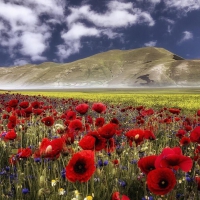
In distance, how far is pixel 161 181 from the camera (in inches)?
65.4

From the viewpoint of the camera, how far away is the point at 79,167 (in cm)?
190

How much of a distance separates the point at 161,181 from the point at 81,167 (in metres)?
0.55

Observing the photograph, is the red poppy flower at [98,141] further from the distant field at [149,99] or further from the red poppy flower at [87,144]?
the distant field at [149,99]

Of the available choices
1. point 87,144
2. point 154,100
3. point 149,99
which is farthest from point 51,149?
point 149,99

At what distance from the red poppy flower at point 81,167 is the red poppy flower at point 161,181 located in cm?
38

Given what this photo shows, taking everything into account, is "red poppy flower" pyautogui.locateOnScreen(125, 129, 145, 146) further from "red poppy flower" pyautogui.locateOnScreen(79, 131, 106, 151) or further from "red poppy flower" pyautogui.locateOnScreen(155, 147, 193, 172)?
"red poppy flower" pyautogui.locateOnScreen(155, 147, 193, 172)

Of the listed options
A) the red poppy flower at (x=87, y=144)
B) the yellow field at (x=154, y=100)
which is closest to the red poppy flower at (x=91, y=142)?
the red poppy flower at (x=87, y=144)

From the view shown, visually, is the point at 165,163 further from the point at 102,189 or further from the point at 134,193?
the point at 134,193

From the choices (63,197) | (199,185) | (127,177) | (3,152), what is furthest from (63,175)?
(3,152)

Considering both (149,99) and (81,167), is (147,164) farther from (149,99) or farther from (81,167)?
(149,99)

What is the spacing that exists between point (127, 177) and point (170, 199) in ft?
3.13

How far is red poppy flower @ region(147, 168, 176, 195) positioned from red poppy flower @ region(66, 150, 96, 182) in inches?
15.1

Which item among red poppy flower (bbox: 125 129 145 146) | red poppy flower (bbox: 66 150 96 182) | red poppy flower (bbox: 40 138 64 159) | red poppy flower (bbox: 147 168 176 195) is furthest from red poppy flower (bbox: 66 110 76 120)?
red poppy flower (bbox: 147 168 176 195)

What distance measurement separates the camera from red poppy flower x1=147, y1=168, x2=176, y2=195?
5.25ft
